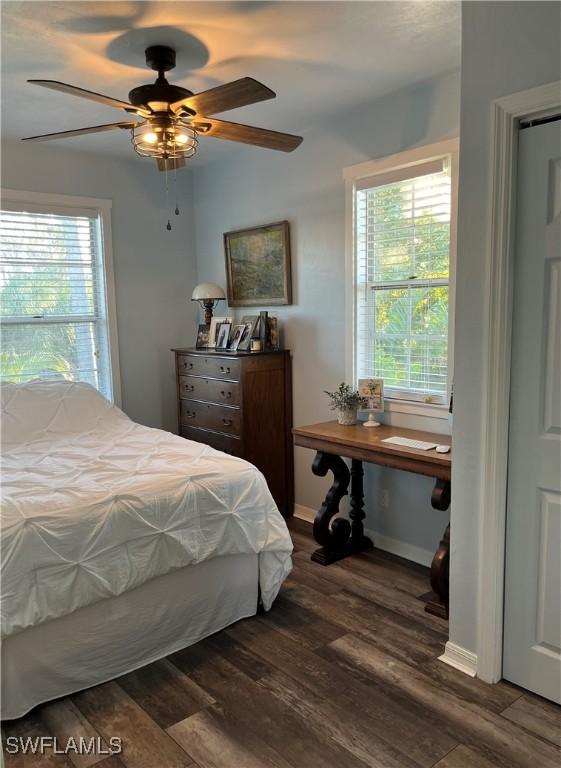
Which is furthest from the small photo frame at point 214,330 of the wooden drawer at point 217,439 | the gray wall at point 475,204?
the gray wall at point 475,204

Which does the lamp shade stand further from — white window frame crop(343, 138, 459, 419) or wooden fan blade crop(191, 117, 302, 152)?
wooden fan blade crop(191, 117, 302, 152)

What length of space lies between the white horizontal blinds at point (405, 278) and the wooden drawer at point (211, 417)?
91cm

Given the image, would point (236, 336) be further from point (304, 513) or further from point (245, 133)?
point (245, 133)

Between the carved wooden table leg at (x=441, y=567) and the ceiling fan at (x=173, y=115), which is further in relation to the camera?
the carved wooden table leg at (x=441, y=567)

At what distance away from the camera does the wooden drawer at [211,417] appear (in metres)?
3.87

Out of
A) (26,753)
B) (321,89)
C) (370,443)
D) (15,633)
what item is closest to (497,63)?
(321,89)

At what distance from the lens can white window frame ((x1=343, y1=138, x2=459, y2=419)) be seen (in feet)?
9.64

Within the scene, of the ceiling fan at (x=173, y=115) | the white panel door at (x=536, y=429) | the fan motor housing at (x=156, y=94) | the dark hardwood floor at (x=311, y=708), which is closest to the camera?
the dark hardwood floor at (x=311, y=708)

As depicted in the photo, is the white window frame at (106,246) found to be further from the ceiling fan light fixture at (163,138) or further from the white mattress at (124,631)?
the white mattress at (124,631)

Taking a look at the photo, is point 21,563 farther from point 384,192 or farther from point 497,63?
point 384,192

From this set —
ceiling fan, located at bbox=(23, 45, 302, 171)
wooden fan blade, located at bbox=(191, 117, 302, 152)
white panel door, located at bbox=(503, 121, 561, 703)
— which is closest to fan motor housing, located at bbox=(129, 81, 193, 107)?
ceiling fan, located at bbox=(23, 45, 302, 171)

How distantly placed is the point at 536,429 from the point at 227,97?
5.57 ft

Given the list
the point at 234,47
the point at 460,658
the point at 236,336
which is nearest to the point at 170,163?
the point at 234,47

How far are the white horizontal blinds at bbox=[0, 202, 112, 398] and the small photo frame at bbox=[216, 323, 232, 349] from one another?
2.83 ft
